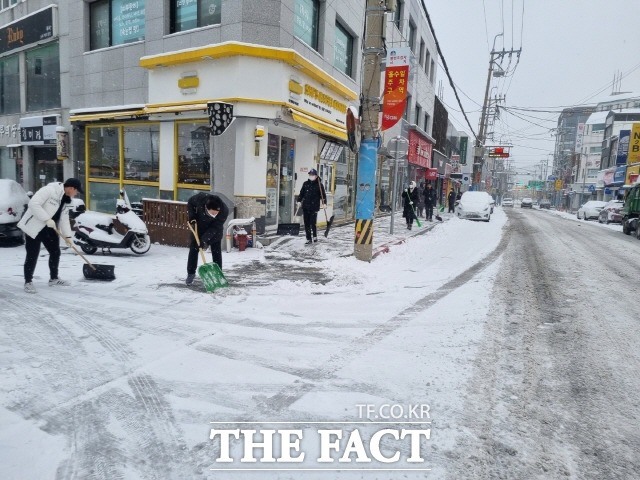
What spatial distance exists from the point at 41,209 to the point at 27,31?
46.5ft

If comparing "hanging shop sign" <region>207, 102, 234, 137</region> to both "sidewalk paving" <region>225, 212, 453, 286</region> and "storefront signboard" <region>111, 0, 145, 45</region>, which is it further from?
"storefront signboard" <region>111, 0, 145, 45</region>

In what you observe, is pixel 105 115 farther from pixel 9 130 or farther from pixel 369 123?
pixel 369 123

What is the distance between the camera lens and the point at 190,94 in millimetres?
10508

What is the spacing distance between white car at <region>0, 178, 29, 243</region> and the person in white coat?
3.71m

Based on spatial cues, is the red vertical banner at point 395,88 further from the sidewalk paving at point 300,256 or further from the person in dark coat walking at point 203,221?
the person in dark coat walking at point 203,221

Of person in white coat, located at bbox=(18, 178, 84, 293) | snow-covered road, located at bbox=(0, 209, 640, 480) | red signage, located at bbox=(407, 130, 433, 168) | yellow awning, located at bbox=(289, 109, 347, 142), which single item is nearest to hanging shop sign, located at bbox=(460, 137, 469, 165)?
red signage, located at bbox=(407, 130, 433, 168)

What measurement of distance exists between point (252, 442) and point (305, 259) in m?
6.10

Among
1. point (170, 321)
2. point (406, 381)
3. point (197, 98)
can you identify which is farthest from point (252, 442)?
point (197, 98)

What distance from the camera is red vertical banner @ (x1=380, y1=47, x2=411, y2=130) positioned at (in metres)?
10.0

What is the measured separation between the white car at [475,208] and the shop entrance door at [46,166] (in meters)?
17.8

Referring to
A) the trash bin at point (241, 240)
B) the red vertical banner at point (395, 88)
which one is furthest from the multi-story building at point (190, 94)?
the red vertical banner at point (395, 88)

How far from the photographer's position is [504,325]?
486cm

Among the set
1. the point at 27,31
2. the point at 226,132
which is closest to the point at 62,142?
the point at 27,31

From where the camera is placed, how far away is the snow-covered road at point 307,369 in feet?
8.11
